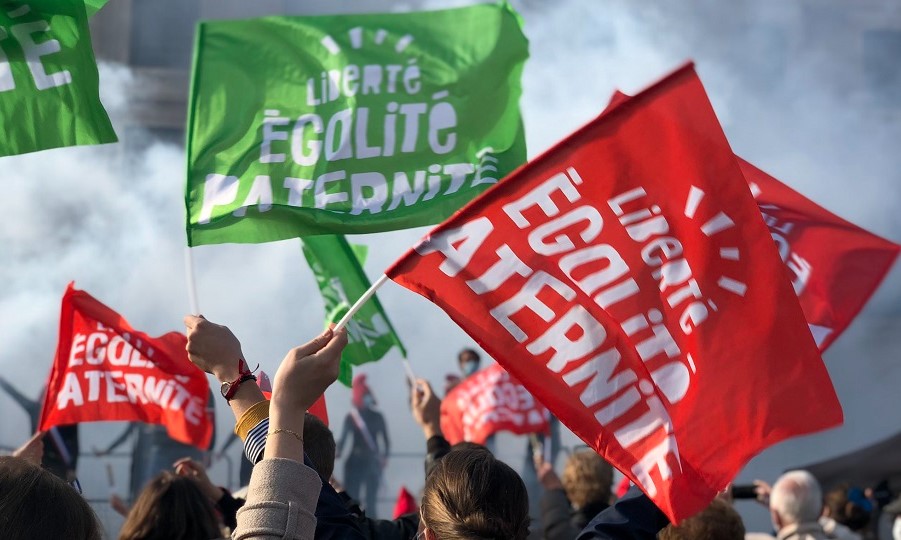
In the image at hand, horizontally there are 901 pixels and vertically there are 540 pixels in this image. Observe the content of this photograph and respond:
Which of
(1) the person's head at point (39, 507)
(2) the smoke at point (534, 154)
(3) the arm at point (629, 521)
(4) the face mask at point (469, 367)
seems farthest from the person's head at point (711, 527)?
(2) the smoke at point (534, 154)

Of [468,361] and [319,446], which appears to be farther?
[468,361]

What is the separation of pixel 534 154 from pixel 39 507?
10040mm

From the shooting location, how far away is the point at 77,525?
109 centimetres

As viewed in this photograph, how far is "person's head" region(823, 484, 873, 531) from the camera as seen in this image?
417 centimetres

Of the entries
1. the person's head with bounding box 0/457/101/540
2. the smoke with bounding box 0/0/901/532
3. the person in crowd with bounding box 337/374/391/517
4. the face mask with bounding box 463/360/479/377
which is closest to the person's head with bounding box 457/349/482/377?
the face mask with bounding box 463/360/479/377

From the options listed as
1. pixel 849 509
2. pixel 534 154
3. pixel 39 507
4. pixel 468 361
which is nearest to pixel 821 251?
pixel 849 509

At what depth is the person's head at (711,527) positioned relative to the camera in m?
2.11

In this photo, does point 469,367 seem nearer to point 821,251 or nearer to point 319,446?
point 821,251

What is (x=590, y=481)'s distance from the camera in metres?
2.72

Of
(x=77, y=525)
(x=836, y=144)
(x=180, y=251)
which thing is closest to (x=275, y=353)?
(x=180, y=251)

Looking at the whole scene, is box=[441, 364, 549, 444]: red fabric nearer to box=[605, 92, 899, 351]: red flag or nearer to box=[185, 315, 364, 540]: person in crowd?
box=[605, 92, 899, 351]: red flag

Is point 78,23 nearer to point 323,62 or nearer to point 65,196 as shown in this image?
point 323,62

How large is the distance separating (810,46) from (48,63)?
1094 centimetres

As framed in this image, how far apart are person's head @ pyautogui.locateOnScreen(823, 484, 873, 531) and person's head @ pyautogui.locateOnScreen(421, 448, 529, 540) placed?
2.90 metres
